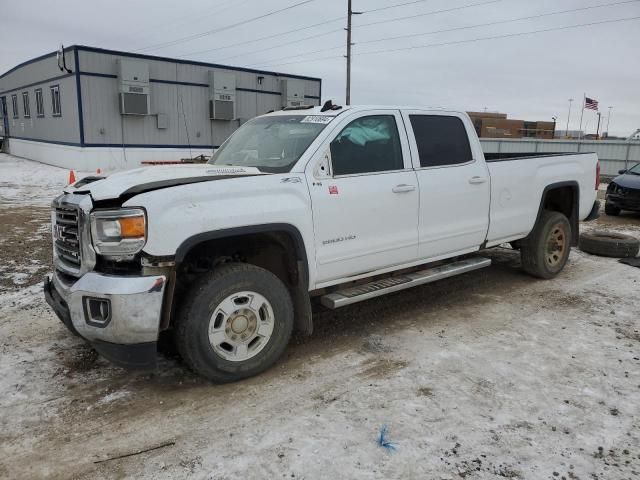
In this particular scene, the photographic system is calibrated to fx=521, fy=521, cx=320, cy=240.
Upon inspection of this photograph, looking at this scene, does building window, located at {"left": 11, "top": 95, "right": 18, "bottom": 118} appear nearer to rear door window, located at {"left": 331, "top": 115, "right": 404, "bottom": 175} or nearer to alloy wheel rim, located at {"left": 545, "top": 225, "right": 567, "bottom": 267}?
rear door window, located at {"left": 331, "top": 115, "right": 404, "bottom": 175}

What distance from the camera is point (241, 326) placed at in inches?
145

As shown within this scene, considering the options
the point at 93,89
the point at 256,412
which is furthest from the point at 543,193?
the point at 93,89

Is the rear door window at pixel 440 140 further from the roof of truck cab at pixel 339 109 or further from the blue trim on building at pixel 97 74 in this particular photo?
the blue trim on building at pixel 97 74

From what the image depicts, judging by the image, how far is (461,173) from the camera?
16.8 feet

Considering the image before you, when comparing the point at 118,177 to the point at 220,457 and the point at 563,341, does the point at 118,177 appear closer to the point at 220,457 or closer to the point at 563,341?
the point at 220,457

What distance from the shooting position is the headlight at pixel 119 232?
3.22 meters

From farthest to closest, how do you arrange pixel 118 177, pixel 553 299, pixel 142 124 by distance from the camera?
pixel 142 124 → pixel 553 299 → pixel 118 177

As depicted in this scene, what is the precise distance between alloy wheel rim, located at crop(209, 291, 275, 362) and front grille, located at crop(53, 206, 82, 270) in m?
1.03

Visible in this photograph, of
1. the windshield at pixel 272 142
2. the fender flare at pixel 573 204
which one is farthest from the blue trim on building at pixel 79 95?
the fender flare at pixel 573 204

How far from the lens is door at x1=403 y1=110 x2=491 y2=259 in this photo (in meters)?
4.80

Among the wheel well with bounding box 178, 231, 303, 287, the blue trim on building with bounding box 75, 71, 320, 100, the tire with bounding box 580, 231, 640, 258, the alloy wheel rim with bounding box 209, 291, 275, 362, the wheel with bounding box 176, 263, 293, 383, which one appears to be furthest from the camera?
the blue trim on building with bounding box 75, 71, 320, 100

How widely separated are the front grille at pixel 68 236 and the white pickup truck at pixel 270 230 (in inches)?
0.7

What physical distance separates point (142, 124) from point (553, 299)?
64.8 feet

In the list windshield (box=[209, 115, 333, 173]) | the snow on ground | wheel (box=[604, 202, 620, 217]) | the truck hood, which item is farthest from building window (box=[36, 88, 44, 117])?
the truck hood
